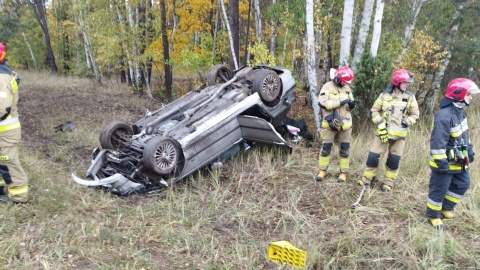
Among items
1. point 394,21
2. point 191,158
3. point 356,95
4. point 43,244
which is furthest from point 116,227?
point 394,21

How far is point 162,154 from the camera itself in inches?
192

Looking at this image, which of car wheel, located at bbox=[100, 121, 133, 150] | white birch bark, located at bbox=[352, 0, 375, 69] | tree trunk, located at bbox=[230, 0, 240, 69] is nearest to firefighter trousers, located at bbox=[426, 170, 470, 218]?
car wheel, located at bbox=[100, 121, 133, 150]

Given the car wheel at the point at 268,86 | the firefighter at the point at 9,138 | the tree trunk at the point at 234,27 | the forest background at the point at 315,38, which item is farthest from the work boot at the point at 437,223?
the tree trunk at the point at 234,27

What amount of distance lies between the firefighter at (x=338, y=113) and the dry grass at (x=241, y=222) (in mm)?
315

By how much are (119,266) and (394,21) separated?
500 inches

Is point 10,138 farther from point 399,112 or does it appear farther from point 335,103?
point 399,112

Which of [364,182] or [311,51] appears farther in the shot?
[311,51]

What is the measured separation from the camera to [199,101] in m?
6.19

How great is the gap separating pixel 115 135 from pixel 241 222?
2.56m

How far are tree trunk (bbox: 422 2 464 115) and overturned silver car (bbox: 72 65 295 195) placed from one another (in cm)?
652

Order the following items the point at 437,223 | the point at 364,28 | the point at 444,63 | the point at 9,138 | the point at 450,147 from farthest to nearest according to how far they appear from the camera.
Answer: the point at 444,63 → the point at 364,28 → the point at 9,138 → the point at 437,223 → the point at 450,147

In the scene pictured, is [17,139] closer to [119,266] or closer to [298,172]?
[119,266]

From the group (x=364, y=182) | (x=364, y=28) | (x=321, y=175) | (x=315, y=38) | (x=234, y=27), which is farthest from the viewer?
(x=315, y=38)

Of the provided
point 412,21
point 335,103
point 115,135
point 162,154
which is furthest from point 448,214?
point 412,21
